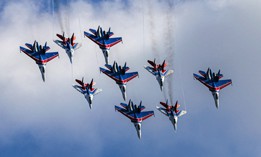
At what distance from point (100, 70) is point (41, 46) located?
482 inches

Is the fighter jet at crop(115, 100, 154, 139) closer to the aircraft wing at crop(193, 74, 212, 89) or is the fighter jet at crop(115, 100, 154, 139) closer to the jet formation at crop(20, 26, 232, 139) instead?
the jet formation at crop(20, 26, 232, 139)

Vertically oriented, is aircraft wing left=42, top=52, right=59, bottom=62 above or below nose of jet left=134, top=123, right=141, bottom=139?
above

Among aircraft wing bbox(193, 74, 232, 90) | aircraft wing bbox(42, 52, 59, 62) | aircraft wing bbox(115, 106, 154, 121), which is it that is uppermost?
aircraft wing bbox(42, 52, 59, 62)

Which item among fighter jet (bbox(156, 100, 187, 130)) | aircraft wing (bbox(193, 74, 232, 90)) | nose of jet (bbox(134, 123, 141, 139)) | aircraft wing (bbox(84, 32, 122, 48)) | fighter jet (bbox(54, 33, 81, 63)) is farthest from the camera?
nose of jet (bbox(134, 123, 141, 139))

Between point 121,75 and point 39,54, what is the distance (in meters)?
15.8

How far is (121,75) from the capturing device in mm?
140000

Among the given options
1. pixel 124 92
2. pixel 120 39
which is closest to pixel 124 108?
pixel 124 92

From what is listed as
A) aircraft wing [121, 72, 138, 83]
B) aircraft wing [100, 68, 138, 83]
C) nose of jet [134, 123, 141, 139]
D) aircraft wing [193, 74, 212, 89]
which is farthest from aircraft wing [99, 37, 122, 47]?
aircraft wing [193, 74, 212, 89]

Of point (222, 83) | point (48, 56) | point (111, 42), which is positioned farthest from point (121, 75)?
point (222, 83)

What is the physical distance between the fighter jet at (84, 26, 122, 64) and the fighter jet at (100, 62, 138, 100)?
8.33 feet

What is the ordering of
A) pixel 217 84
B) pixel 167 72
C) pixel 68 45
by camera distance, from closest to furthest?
pixel 68 45 < pixel 167 72 < pixel 217 84

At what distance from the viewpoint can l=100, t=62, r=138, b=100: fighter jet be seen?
458 ft

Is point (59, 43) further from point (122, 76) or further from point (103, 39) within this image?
point (122, 76)

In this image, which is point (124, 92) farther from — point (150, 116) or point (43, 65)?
point (43, 65)
